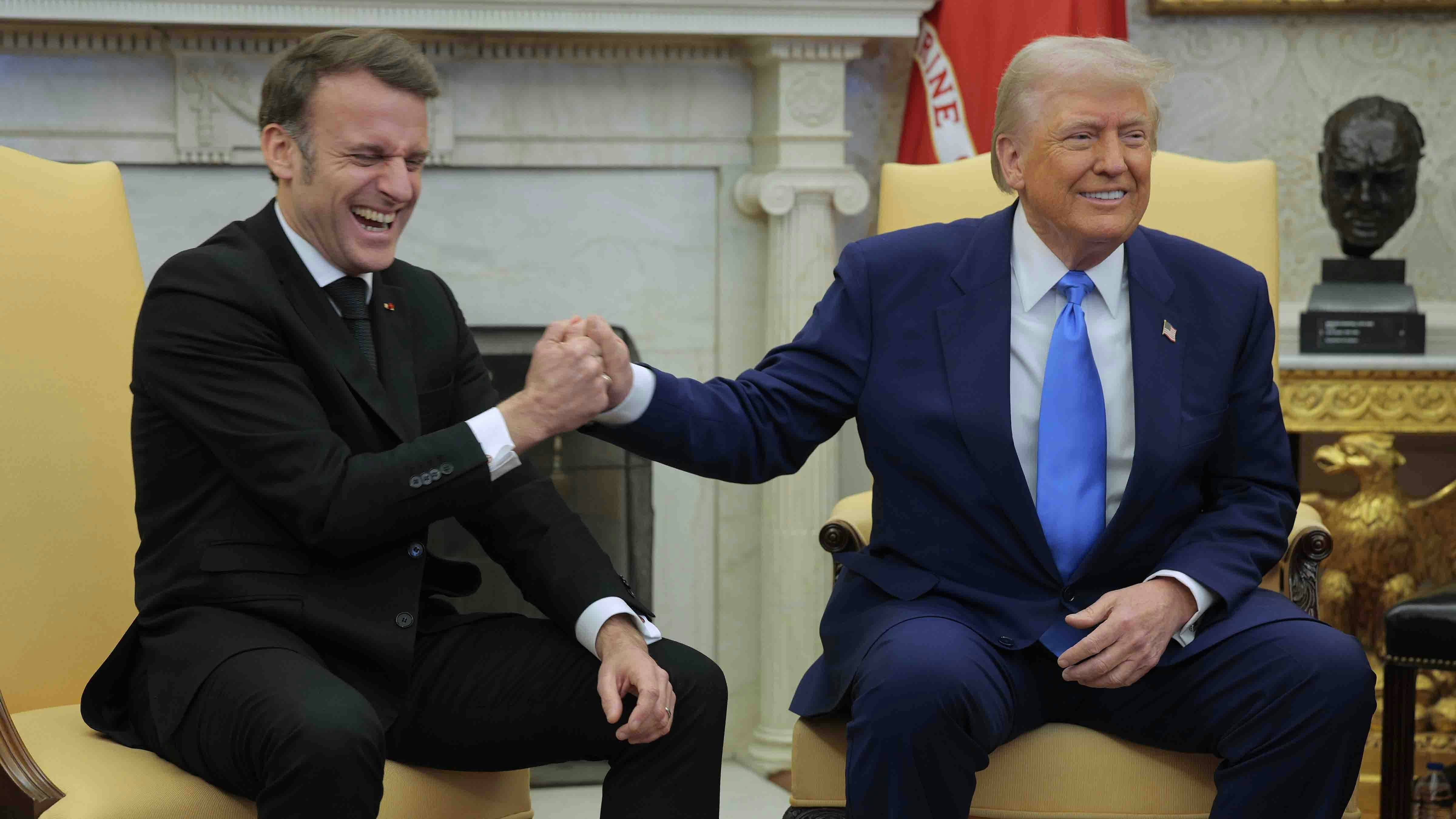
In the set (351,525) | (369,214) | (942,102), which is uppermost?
(942,102)

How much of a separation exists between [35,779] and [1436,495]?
2.80 metres

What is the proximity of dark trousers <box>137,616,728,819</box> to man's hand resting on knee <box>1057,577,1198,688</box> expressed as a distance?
0.44 meters

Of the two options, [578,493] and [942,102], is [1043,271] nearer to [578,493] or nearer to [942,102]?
[942,102]

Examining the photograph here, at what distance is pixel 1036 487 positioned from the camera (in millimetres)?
1856

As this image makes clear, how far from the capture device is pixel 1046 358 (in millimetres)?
1896

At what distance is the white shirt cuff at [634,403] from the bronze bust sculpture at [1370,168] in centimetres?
194

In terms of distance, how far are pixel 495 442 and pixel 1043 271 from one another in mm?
770

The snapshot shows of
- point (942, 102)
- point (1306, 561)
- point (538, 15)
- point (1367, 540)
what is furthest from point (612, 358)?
point (1367, 540)

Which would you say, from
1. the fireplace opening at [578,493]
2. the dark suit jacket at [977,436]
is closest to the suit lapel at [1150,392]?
the dark suit jacket at [977,436]

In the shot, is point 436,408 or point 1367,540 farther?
point 1367,540

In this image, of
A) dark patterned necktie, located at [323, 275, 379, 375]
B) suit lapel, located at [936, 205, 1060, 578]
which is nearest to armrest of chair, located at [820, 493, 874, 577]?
suit lapel, located at [936, 205, 1060, 578]

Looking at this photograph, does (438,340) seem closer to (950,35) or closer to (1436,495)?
(950,35)

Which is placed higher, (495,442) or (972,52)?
(972,52)

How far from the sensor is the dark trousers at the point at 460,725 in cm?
150
